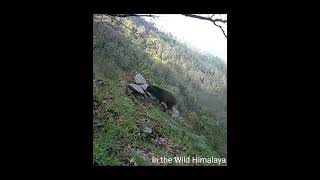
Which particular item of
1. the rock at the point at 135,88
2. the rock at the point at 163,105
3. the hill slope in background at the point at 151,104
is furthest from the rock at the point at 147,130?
the rock at the point at 135,88

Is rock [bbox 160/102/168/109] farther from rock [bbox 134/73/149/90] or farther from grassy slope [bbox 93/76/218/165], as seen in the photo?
rock [bbox 134/73/149/90]

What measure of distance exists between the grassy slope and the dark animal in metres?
0.11

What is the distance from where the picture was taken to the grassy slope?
4.64 meters

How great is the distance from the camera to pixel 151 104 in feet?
16.0

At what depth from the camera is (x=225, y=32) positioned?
15.4 feet

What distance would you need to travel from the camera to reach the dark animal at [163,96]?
16.0ft

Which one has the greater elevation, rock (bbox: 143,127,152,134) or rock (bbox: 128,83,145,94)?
rock (bbox: 128,83,145,94)

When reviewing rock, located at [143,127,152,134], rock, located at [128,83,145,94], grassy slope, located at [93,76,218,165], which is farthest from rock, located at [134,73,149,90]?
rock, located at [143,127,152,134]

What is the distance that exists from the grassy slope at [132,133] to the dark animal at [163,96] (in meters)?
0.11

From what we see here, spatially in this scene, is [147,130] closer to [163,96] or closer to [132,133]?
[132,133]
